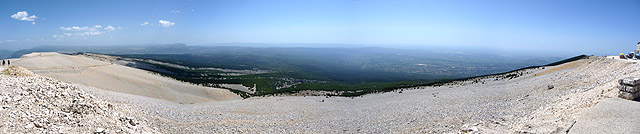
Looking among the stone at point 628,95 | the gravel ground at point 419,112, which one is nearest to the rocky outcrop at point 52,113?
the gravel ground at point 419,112

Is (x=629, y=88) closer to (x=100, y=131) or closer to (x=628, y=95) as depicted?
(x=628, y=95)

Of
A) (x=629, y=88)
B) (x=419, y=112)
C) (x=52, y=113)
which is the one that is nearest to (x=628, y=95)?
(x=629, y=88)

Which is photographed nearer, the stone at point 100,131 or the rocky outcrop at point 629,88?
the stone at point 100,131

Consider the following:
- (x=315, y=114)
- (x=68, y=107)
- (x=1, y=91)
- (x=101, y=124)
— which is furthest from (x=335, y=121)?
(x=1, y=91)

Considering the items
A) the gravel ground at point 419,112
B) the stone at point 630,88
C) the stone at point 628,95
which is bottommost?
the gravel ground at point 419,112

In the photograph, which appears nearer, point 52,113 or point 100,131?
point 100,131

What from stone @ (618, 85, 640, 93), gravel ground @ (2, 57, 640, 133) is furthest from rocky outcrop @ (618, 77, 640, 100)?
gravel ground @ (2, 57, 640, 133)

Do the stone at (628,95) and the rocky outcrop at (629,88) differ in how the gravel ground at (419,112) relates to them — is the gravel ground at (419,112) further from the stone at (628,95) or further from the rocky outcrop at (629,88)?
the rocky outcrop at (629,88)
